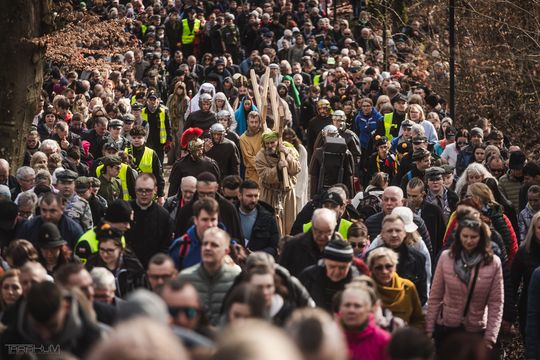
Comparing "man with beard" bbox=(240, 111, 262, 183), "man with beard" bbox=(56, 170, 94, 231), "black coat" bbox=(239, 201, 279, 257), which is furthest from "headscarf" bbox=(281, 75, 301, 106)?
"black coat" bbox=(239, 201, 279, 257)

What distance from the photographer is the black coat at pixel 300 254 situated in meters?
11.6

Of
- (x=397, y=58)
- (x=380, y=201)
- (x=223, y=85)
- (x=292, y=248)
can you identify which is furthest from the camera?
(x=397, y=58)

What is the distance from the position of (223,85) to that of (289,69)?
1870 mm

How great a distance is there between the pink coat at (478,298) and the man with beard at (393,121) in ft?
34.1

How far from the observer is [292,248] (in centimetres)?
1169

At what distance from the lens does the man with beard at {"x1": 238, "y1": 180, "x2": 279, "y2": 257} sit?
1368 centimetres

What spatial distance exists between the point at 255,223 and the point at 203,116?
797 cm

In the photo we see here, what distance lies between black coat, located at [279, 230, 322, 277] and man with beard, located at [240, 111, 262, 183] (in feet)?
23.0

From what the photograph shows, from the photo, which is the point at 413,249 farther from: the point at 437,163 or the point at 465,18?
the point at 465,18

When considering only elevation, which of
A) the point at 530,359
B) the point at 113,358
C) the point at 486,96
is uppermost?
the point at 486,96

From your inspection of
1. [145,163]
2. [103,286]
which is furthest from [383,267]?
[145,163]

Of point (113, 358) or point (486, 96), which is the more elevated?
point (486, 96)

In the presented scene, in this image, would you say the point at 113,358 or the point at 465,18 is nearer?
the point at 113,358

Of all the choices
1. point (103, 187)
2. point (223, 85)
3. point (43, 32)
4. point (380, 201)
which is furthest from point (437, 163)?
point (223, 85)
